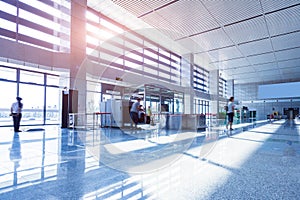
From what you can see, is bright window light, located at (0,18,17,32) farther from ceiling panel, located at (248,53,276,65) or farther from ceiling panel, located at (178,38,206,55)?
ceiling panel, located at (248,53,276,65)

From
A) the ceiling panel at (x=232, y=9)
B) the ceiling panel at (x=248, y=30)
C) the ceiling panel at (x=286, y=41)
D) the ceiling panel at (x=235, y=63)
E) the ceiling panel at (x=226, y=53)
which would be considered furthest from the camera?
the ceiling panel at (x=235, y=63)

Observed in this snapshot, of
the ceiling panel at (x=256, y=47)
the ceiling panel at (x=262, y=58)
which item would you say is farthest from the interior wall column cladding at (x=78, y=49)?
the ceiling panel at (x=262, y=58)

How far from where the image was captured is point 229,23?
639 cm

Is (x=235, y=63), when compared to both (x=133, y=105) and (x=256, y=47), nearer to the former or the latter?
(x=256, y=47)

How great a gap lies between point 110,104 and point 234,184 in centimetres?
677

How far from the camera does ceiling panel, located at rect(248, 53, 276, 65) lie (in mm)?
9742

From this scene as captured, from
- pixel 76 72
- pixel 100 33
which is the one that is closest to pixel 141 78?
pixel 100 33

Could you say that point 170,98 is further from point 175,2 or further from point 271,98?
point 271,98

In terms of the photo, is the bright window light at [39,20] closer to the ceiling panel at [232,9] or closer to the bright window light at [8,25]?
the bright window light at [8,25]

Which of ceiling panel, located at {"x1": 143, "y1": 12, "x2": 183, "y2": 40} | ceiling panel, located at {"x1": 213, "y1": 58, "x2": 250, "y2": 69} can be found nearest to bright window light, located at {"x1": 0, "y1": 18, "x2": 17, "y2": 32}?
ceiling panel, located at {"x1": 143, "y1": 12, "x2": 183, "y2": 40}

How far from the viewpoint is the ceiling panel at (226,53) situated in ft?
29.5

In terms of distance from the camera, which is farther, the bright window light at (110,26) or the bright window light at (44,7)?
the bright window light at (110,26)

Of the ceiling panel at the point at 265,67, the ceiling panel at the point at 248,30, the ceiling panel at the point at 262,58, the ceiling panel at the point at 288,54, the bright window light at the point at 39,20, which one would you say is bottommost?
the ceiling panel at the point at 265,67

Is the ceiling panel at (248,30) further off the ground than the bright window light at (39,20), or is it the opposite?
the bright window light at (39,20)
